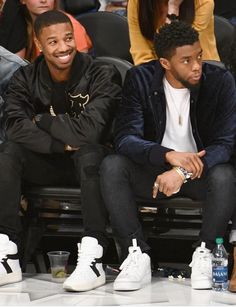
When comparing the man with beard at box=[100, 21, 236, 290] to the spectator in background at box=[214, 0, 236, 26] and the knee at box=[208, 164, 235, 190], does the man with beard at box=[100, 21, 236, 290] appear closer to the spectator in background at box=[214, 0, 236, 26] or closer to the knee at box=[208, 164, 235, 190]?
the knee at box=[208, 164, 235, 190]

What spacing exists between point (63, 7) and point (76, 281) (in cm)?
227

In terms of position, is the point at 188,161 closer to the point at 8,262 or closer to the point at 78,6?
the point at 8,262

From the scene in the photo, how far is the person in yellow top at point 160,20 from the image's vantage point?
17.5 feet

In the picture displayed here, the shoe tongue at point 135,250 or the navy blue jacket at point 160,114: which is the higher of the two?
the navy blue jacket at point 160,114

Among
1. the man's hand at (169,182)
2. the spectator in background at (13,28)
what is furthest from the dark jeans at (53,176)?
the spectator in background at (13,28)

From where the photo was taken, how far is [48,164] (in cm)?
474

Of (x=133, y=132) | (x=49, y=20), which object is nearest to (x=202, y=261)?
(x=133, y=132)

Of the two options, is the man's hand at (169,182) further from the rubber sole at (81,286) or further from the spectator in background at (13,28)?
the spectator in background at (13,28)

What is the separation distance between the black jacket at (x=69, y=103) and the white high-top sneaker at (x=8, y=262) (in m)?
0.48

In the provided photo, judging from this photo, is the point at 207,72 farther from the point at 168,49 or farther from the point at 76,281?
the point at 76,281

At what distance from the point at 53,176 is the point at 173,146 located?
591 millimetres

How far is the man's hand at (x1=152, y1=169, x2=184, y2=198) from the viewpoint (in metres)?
4.36

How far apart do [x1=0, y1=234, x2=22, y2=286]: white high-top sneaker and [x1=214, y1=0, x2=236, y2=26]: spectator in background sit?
2269 millimetres

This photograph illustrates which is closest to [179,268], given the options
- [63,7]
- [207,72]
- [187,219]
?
[187,219]
